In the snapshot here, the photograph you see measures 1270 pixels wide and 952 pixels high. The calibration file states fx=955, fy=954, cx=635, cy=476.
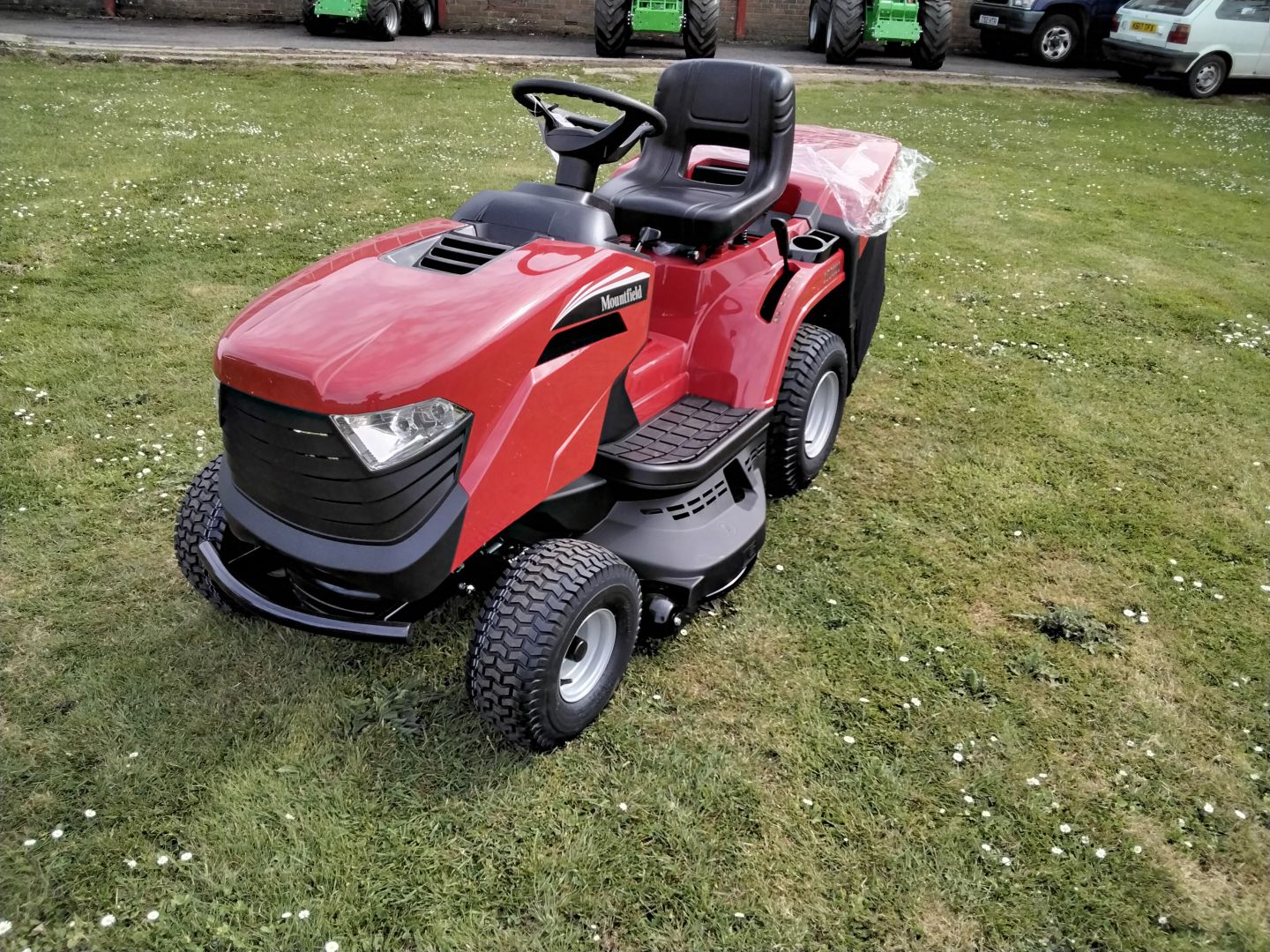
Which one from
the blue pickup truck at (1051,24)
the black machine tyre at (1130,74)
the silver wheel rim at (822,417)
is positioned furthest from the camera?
the blue pickup truck at (1051,24)

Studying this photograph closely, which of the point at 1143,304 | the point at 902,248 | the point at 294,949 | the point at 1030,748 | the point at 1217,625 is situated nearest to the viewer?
the point at 294,949

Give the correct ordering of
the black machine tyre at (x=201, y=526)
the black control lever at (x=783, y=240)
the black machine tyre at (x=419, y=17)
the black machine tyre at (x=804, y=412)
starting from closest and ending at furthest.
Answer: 1. the black machine tyre at (x=201, y=526)
2. the black control lever at (x=783, y=240)
3. the black machine tyre at (x=804, y=412)
4. the black machine tyre at (x=419, y=17)

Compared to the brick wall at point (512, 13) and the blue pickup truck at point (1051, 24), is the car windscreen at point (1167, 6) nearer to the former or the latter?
the blue pickup truck at point (1051, 24)

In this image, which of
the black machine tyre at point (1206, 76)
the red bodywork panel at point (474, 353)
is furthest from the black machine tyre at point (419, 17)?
the red bodywork panel at point (474, 353)

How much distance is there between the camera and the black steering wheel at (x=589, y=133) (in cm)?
260

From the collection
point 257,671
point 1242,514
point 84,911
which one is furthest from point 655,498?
point 1242,514

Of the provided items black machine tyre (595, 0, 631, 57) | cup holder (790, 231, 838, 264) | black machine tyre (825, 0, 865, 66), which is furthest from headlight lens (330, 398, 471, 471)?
black machine tyre (825, 0, 865, 66)

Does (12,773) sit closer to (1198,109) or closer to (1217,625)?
(1217,625)

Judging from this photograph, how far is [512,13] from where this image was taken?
1480cm

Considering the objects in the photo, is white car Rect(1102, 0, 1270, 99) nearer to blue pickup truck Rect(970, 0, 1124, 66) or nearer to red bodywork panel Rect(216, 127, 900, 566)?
blue pickup truck Rect(970, 0, 1124, 66)

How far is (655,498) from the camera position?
2730 millimetres

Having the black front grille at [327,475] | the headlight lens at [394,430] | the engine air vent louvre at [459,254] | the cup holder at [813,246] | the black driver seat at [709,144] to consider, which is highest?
the black driver seat at [709,144]

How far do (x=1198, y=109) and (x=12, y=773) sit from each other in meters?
13.6

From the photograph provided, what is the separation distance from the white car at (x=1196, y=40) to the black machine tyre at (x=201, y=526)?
13.4 metres
